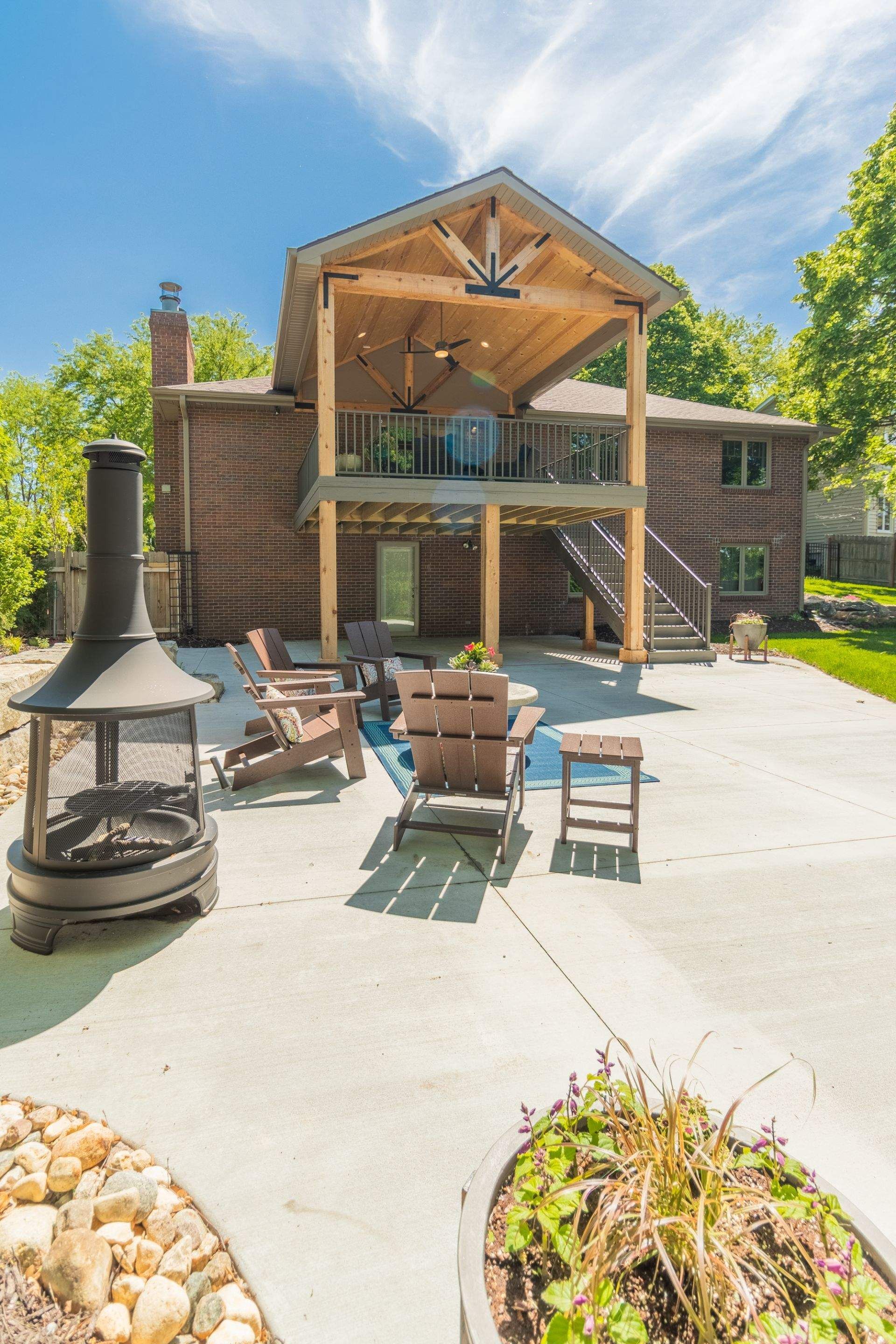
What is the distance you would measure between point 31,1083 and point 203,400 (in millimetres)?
14079

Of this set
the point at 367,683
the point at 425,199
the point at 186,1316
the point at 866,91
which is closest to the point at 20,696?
the point at 186,1316

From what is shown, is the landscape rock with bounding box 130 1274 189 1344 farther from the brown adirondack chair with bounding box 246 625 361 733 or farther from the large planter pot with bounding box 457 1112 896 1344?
the brown adirondack chair with bounding box 246 625 361 733

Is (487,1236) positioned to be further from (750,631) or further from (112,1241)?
(750,631)

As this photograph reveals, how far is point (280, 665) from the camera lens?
7.06m

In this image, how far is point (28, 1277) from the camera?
154 cm

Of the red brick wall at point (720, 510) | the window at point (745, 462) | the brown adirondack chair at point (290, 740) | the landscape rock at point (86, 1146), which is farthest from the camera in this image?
the window at point (745, 462)

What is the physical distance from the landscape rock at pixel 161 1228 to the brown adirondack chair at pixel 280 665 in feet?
14.7

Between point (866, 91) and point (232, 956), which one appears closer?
point (232, 956)

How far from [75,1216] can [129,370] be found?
35883 mm

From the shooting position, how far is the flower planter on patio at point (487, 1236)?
1090 millimetres

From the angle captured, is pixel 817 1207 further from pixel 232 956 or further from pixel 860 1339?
pixel 232 956

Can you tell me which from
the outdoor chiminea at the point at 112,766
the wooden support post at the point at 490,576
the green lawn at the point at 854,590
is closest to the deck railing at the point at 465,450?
the wooden support post at the point at 490,576

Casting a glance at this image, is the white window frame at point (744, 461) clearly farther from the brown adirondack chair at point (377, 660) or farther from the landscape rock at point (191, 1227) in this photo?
the landscape rock at point (191, 1227)

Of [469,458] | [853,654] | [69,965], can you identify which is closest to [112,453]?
[69,965]
